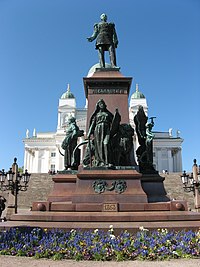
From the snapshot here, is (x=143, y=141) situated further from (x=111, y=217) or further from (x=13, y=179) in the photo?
(x=13, y=179)

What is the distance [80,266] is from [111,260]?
0.74 m

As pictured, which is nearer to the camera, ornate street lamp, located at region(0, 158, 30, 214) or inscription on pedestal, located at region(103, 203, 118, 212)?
inscription on pedestal, located at region(103, 203, 118, 212)

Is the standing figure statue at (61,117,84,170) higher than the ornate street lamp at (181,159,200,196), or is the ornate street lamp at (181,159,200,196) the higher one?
the standing figure statue at (61,117,84,170)

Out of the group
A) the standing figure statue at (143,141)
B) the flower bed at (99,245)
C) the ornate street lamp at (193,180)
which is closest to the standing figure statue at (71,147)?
the standing figure statue at (143,141)

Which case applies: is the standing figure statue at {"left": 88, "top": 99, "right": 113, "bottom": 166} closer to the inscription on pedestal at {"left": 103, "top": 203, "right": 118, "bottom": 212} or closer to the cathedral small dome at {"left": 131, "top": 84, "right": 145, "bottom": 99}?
the inscription on pedestal at {"left": 103, "top": 203, "right": 118, "bottom": 212}

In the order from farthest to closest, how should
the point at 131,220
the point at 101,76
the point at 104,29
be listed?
the point at 104,29 < the point at 101,76 < the point at 131,220

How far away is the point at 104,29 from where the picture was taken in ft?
39.1

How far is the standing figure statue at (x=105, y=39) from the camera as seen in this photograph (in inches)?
466

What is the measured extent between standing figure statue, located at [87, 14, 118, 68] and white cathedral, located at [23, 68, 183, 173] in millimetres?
64816

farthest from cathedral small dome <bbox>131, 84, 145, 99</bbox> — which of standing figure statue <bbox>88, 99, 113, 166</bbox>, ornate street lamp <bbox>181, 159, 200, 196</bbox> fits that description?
standing figure statue <bbox>88, 99, 113, 166</bbox>

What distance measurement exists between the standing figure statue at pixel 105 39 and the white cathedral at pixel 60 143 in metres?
64.8

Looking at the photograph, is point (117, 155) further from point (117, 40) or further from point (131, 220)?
point (117, 40)

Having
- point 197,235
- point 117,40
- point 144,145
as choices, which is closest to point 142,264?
point 197,235

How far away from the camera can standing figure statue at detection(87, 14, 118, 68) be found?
11846mm
